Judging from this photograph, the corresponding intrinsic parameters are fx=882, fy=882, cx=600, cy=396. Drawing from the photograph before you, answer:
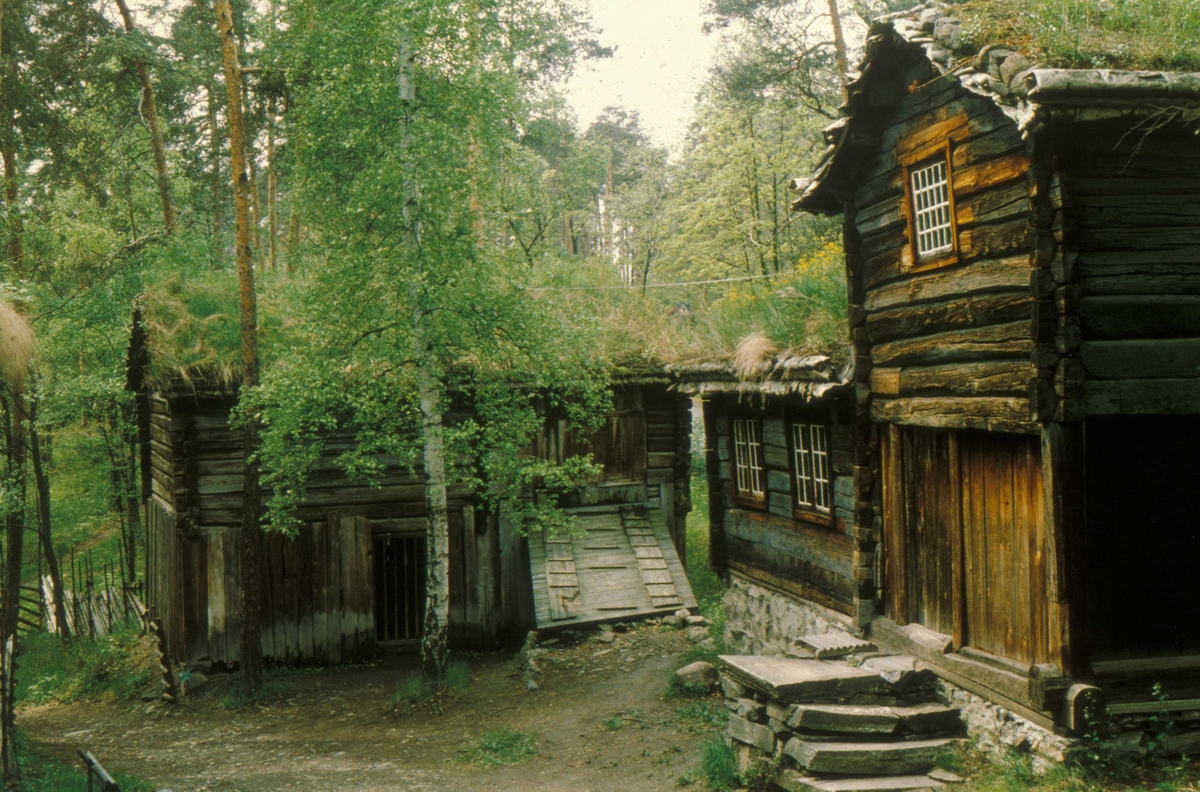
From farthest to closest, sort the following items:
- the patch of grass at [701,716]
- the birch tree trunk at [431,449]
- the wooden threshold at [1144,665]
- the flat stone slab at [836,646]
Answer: the birch tree trunk at [431,449] < the patch of grass at [701,716] < the flat stone slab at [836,646] < the wooden threshold at [1144,665]

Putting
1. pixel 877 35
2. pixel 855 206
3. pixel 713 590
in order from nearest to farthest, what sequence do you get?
pixel 877 35 < pixel 855 206 < pixel 713 590

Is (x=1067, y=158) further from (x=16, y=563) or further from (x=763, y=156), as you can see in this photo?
(x=763, y=156)

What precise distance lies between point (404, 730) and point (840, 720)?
600cm

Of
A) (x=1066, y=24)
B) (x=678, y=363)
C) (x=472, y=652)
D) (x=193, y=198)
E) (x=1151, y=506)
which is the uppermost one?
(x=193, y=198)

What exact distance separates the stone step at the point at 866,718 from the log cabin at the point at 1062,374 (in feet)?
1.46

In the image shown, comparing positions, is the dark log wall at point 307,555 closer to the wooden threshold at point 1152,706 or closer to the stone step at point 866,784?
the stone step at point 866,784

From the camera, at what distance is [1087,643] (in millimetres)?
6914

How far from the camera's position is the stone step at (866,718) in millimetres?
7625

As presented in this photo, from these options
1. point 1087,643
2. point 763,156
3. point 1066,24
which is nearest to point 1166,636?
point 1087,643

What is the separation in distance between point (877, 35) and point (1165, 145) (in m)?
2.92

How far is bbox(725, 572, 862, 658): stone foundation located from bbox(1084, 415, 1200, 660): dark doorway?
3.01m

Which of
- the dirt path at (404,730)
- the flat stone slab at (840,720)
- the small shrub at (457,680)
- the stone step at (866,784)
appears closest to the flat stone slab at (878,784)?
the stone step at (866,784)

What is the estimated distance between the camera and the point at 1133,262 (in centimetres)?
710

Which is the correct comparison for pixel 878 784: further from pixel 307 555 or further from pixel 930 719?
pixel 307 555
